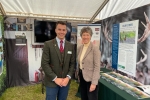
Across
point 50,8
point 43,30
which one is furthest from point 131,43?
point 43,30

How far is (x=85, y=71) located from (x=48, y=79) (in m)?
0.52

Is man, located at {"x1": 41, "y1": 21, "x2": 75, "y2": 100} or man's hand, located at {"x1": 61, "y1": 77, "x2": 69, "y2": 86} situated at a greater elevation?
man, located at {"x1": 41, "y1": 21, "x2": 75, "y2": 100}

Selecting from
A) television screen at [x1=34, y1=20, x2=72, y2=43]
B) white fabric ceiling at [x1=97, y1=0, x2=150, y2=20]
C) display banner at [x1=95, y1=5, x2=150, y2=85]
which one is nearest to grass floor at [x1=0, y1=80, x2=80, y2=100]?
display banner at [x1=95, y1=5, x2=150, y2=85]

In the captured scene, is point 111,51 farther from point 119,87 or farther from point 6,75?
point 6,75

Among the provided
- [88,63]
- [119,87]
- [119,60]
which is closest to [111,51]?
[119,60]

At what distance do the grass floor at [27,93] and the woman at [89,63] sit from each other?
1.55 metres

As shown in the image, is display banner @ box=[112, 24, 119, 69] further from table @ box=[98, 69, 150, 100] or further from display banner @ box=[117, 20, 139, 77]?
table @ box=[98, 69, 150, 100]

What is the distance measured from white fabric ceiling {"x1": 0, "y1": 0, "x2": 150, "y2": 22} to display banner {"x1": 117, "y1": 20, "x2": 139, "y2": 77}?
694 mm

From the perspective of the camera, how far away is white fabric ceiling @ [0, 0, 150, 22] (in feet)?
9.77

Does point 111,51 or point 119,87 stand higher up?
point 111,51

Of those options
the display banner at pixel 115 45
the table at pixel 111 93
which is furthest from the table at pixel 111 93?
the display banner at pixel 115 45

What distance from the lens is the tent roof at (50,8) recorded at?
9.91 feet

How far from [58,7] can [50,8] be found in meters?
0.23

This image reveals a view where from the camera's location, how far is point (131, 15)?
2.42 m
